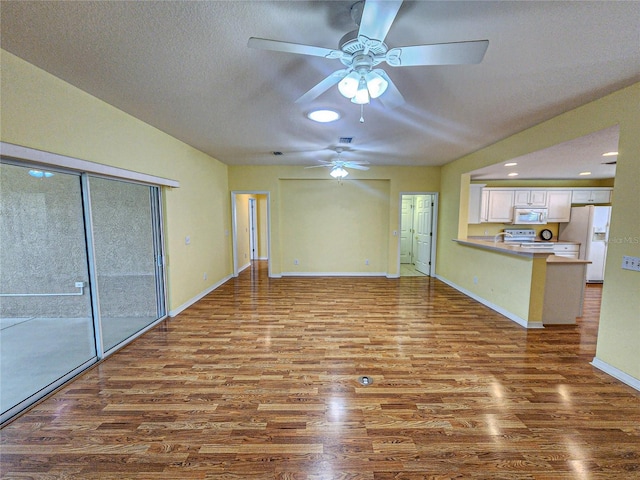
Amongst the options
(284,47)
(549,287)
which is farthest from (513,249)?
(284,47)

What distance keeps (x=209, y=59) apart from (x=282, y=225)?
435cm

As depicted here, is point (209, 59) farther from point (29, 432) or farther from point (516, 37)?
point (29, 432)

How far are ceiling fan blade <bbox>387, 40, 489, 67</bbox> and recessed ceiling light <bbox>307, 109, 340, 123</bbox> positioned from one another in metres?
1.28

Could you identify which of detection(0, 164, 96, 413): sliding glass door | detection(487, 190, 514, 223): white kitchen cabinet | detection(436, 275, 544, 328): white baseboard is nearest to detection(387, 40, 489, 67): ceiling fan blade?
detection(0, 164, 96, 413): sliding glass door

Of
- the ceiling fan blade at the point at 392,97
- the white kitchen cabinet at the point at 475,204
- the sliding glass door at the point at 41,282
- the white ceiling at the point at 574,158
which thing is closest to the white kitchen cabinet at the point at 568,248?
the white ceiling at the point at 574,158

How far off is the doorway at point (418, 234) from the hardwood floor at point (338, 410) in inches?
115

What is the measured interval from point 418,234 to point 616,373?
4635mm

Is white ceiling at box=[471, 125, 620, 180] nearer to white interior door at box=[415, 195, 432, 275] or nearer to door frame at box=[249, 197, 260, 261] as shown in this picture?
white interior door at box=[415, 195, 432, 275]

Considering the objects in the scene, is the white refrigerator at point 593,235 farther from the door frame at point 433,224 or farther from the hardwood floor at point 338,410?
the hardwood floor at point 338,410

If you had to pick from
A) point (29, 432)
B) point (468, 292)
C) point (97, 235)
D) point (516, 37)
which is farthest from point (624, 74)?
point (29, 432)

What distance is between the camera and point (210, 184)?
4875mm

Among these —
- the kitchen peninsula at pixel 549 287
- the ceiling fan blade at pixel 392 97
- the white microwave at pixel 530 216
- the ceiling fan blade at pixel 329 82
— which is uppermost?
the ceiling fan blade at pixel 329 82

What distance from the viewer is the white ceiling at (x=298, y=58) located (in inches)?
54.2

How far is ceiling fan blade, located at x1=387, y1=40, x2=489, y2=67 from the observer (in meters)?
1.23
